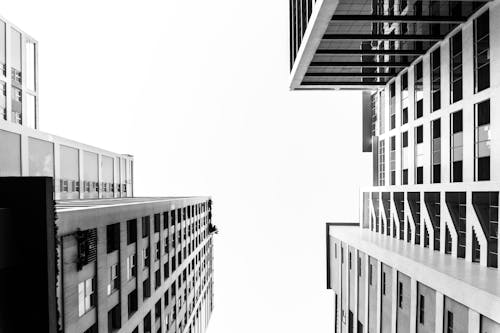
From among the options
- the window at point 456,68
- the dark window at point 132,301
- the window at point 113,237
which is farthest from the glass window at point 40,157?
the window at point 456,68

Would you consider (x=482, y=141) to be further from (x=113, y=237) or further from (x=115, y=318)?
(x=115, y=318)

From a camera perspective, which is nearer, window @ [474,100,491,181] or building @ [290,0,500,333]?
building @ [290,0,500,333]

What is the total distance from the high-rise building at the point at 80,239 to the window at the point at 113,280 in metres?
0.07

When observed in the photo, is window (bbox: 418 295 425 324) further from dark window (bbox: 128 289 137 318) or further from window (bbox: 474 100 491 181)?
dark window (bbox: 128 289 137 318)

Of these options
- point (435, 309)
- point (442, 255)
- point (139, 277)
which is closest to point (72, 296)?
point (139, 277)

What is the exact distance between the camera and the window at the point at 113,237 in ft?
79.6

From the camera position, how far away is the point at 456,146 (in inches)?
1182

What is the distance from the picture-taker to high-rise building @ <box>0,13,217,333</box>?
14547mm

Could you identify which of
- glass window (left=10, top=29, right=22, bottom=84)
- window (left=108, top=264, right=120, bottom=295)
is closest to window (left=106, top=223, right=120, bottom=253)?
window (left=108, top=264, right=120, bottom=295)

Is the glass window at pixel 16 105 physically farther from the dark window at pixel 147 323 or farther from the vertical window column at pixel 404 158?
the vertical window column at pixel 404 158

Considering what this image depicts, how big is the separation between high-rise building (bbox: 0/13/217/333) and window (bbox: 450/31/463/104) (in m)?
25.7

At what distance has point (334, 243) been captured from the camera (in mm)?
54688

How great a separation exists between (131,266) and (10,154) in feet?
53.3

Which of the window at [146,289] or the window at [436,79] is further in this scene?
the window at [436,79]
